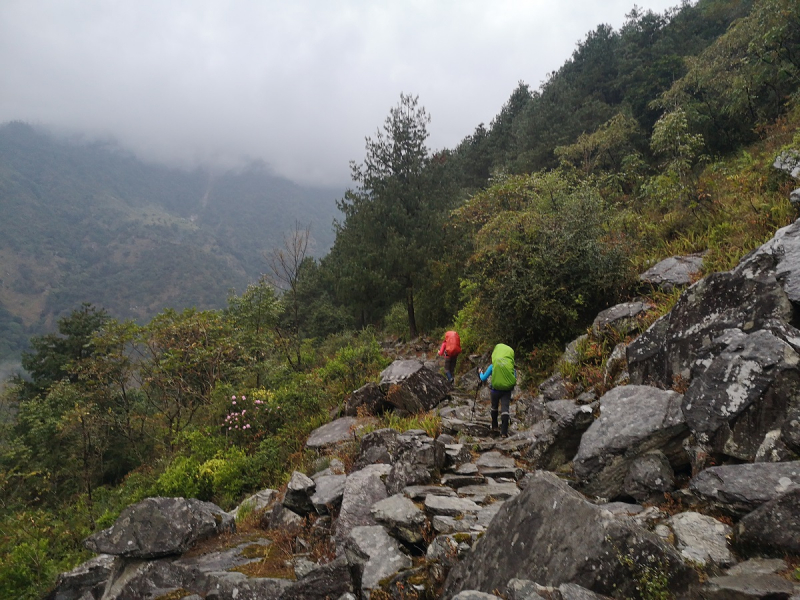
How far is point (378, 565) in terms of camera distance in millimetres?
4211

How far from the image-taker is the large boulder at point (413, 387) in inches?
406

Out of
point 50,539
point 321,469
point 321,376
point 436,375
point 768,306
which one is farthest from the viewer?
point 321,376

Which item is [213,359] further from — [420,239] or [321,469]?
[420,239]

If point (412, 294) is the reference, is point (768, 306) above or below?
below

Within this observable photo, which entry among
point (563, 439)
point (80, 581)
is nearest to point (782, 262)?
point (563, 439)

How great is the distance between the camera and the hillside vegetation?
1006 centimetres

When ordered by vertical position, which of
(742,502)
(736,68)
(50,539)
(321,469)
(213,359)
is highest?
(736,68)

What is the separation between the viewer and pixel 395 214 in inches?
739

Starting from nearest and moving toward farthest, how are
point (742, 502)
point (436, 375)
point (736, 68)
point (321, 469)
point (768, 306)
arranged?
point (742, 502) → point (768, 306) → point (321, 469) → point (436, 375) → point (736, 68)

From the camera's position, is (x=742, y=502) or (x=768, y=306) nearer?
(x=742, y=502)

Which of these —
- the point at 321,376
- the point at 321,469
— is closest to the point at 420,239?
the point at 321,376

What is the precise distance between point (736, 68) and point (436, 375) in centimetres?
2317

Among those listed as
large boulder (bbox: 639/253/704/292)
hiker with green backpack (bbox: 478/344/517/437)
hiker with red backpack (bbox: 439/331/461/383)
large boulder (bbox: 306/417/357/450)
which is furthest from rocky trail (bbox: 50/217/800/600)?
hiker with red backpack (bbox: 439/331/461/383)

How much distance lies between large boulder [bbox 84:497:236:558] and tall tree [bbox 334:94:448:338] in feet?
41.9
